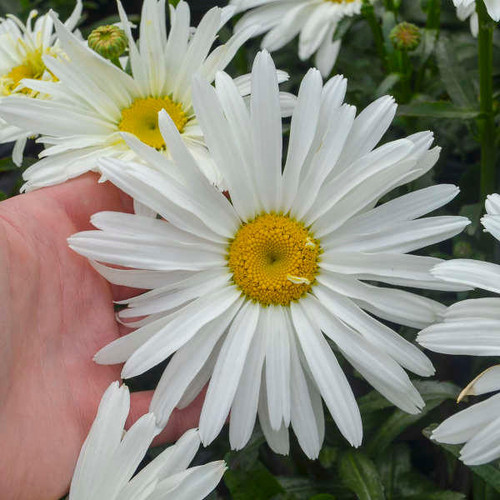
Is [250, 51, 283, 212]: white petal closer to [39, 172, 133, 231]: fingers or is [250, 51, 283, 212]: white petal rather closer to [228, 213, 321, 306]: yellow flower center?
[228, 213, 321, 306]: yellow flower center

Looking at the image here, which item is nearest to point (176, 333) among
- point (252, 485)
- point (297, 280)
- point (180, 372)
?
point (180, 372)

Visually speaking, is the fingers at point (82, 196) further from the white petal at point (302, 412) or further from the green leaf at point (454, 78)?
the green leaf at point (454, 78)

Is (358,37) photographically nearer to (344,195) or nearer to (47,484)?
(344,195)

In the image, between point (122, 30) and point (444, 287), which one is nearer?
point (444, 287)

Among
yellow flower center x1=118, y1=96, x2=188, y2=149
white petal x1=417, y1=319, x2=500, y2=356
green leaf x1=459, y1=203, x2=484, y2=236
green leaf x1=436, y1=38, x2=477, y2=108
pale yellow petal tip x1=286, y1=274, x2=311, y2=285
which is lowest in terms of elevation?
white petal x1=417, y1=319, x2=500, y2=356

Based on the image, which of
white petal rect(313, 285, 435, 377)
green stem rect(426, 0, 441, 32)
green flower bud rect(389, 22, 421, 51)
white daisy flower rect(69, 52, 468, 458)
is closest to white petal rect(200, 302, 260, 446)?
white daisy flower rect(69, 52, 468, 458)

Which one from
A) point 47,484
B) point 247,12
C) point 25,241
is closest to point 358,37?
point 247,12
